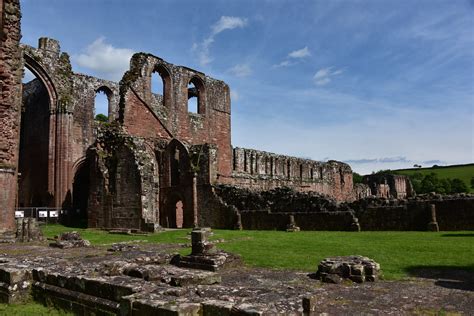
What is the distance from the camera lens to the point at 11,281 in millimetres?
5750

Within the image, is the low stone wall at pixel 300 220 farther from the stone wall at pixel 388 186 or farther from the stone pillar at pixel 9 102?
the stone wall at pixel 388 186

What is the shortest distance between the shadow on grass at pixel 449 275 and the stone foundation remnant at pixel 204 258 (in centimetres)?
314

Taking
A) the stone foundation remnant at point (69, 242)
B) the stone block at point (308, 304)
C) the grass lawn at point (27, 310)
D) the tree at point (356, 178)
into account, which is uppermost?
the tree at point (356, 178)

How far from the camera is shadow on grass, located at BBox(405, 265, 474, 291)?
19.5 ft

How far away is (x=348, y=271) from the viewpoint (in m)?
6.54

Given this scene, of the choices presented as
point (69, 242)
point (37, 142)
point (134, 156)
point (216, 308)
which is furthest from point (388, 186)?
point (216, 308)

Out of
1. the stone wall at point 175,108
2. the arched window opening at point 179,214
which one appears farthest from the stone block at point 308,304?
the arched window opening at point 179,214

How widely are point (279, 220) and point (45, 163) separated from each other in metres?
18.0

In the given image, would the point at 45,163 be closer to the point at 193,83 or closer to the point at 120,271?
the point at 193,83

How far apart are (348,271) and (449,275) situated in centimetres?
164

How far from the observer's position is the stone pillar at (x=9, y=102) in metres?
14.5

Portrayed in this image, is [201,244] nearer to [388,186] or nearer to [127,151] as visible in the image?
[127,151]

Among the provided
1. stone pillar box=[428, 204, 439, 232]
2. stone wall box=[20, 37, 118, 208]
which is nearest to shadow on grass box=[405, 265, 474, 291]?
stone pillar box=[428, 204, 439, 232]

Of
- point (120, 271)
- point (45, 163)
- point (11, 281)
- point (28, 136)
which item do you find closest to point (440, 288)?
point (120, 271)
